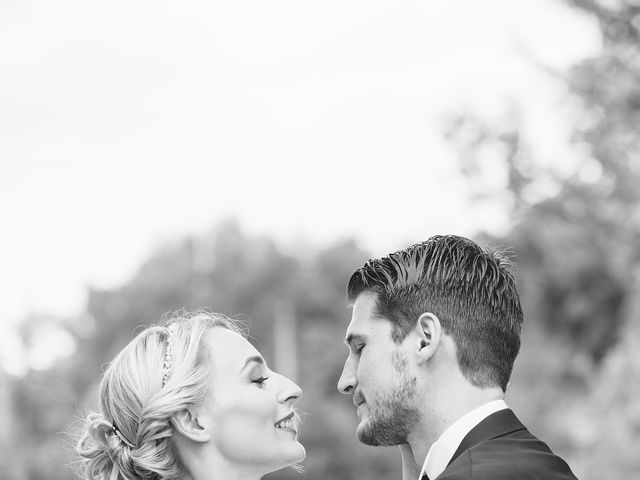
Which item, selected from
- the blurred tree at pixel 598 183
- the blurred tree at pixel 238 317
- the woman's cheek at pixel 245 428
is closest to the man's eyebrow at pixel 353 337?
the woman's cheek at pixel 245 428

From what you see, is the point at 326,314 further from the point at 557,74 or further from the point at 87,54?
the point at 557,74

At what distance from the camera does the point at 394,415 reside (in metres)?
3.50

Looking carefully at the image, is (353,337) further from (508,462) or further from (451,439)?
(508,462)

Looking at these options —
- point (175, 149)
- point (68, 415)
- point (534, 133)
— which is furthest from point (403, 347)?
point (175, 149)

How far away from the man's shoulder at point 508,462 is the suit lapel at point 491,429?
0.13 feet

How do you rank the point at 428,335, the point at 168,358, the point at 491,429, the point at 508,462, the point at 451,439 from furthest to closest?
the point at 168,358, the point at 428,335, the point at 451,439, the point at 491,429, the point at 508,462

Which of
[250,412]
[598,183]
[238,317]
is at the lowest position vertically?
[238,317]

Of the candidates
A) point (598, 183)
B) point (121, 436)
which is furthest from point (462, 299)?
point (598, 183)

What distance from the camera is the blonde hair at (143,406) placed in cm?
372

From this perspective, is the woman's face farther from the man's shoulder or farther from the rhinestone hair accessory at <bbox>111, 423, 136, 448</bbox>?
the man's shoulder

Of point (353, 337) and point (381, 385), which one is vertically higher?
point (353, 337)

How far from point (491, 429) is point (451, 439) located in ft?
0.57

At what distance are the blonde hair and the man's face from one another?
66 cm

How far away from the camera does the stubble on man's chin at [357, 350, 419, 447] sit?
11.4 feet
